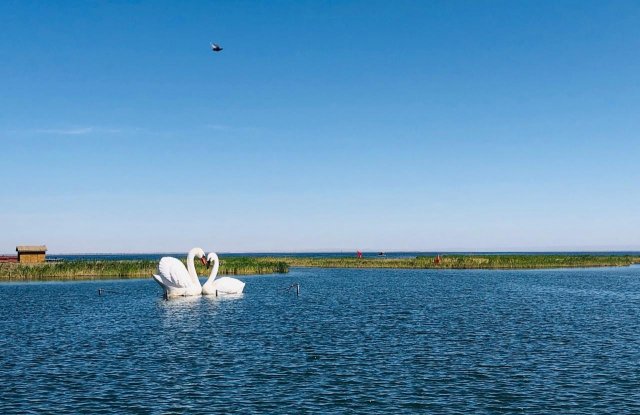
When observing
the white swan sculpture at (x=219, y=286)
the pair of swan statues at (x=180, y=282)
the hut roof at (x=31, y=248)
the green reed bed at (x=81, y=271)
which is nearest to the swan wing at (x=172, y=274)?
the pair of swan statues at (x=180, y=282)

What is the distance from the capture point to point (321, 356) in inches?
1158

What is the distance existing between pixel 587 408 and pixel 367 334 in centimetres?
1690

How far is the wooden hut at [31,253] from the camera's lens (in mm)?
99250

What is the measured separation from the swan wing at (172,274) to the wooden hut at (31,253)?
2089 inches

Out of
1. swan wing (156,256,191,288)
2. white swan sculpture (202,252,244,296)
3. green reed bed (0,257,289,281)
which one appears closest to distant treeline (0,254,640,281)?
green reed bed (0,257,289,281)

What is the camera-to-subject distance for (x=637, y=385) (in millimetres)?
23578

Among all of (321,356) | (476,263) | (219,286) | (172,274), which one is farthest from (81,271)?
(476,263)

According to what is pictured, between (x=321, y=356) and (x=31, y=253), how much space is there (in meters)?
84.5

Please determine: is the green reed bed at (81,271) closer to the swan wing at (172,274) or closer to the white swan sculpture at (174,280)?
the white swan sculpture at (174,280)

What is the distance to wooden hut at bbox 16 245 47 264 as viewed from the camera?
99.2 meters

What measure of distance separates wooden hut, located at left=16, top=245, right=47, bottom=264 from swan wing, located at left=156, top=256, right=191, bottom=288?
53049mm

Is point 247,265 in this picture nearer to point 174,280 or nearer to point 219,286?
point 219,286

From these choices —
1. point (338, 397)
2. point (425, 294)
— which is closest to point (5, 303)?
point (425, 294)

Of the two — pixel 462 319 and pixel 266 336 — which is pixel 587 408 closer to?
pixel 266 336
